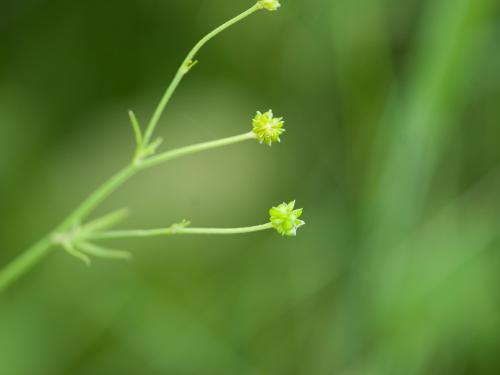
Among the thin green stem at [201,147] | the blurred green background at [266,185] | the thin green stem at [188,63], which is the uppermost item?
the blurred green background at [266,185]

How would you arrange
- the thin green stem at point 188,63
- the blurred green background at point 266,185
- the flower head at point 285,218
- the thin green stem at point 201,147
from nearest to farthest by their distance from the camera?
the thin green stem at point 188,63
the thin green stem at point 201,147
the flower head at point 285,218
the blurred green background at point 266,185

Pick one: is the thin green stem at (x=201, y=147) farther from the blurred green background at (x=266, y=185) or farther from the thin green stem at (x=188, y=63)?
the blurred green background at (x=266, y=185)

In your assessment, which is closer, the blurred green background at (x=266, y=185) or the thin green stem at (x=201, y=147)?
the thin green stem at (x=201, y=147)

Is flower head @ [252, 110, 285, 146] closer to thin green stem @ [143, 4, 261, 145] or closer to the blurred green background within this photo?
thin green stem @ [143, 4, 261, 145]

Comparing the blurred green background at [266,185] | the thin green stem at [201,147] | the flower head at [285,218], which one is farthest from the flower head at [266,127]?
the blurred green background at [266,185]

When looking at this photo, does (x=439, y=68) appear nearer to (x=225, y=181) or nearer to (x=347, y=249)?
(x=347, y=249)

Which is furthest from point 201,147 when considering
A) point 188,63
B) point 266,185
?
point 266,185

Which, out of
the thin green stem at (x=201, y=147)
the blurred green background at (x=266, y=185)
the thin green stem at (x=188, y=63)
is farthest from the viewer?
the blurred green background at (x=266, y=185)

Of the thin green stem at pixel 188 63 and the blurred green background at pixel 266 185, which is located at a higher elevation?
the blurred green background at pixel 266 185

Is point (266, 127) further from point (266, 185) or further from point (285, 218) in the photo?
point (266, 185)
